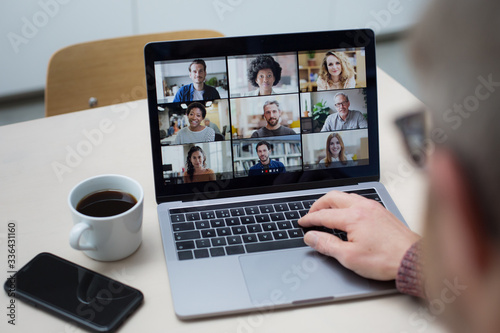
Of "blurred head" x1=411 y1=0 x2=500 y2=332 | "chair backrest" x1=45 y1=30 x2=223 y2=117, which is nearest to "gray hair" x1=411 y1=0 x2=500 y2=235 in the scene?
"blurred head" x1=411 y1=0 x2=500 y2=332

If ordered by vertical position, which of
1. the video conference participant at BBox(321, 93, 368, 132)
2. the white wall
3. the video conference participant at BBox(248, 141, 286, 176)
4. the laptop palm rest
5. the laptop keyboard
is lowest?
the laptop palm rest

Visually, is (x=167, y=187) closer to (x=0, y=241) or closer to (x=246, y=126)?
(x=246, y=126)

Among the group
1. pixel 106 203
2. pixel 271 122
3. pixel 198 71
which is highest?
pixel 198 71

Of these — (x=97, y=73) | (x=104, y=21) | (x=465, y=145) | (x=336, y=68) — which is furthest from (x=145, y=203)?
(x=104, y=21)

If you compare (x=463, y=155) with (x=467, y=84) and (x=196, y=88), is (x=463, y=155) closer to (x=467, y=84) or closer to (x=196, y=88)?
(x=467, y=84)

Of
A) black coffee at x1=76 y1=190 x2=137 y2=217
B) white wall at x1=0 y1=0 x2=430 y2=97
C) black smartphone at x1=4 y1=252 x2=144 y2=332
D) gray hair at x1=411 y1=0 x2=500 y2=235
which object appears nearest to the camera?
gray hair at x1=411 y1=0 x2=500 y2=235

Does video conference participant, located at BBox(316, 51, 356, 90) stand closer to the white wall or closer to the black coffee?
the black coffee

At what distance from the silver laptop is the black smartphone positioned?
110 millimetres

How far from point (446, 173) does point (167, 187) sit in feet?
2.00

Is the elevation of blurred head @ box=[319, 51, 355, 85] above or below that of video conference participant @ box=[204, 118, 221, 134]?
above

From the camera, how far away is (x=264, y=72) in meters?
0.94

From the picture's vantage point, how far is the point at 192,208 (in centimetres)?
92

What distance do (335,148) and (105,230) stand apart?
0.45 metres

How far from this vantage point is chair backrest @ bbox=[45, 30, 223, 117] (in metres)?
1.34
